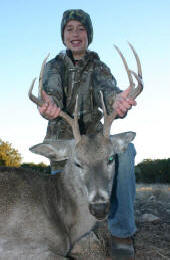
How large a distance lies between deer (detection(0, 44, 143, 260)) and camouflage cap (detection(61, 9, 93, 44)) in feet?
6.65

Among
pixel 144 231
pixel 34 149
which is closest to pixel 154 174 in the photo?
pixel 144 231

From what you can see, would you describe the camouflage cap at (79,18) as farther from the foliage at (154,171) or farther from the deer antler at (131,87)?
the foliage at (154,171)

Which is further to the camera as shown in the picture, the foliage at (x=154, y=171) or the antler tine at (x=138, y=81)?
the foliage at (x=154, y=171)

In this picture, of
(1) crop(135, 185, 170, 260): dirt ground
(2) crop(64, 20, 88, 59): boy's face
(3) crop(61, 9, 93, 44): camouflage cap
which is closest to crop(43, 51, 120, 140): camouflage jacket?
(2) crop(64, 20, 88, 59): boy's face

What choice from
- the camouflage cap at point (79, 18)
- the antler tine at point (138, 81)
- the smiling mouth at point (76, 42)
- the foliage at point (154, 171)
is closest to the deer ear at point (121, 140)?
the antler tine at point (138, 81)

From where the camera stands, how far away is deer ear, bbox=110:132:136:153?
5562 millimetres

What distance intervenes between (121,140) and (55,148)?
106 centimetres

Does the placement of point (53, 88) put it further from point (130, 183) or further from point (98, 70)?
point (130, 183)

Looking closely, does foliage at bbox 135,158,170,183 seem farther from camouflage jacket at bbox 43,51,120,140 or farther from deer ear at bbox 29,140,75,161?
deer ear at bbox 29,140,75,161

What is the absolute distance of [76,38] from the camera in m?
7.05

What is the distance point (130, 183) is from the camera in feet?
18.6

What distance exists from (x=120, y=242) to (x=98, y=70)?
131 inches

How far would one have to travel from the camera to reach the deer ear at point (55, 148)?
542cm

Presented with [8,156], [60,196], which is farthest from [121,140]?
[8,156]
